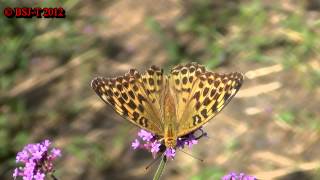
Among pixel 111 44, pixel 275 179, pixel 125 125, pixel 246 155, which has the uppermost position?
pixel 111 44

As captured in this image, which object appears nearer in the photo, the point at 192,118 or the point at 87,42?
the point at 192,118

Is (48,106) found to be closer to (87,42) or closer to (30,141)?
(30,141)

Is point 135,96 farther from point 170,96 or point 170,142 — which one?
point 170,142

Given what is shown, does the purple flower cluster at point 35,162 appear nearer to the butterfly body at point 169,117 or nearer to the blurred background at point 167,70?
the butterfly body at point 169,117

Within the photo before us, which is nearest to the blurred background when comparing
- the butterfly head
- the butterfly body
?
the butterfly body

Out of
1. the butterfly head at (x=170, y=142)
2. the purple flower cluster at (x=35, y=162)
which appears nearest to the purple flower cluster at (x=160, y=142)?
the butterfly head at (x=170, y=142)

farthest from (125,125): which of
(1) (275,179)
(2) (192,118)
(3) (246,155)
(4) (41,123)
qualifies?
(2) (192,118)

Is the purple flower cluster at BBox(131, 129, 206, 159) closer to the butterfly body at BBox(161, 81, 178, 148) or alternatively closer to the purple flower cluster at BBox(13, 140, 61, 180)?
the butterfly body at BBox(161, 81, 178, 148)

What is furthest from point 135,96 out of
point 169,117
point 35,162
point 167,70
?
point 167,70

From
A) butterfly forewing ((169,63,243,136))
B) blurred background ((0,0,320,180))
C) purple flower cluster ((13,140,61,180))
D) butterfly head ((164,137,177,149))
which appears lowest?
butterfly head ((164,137,177,149))
